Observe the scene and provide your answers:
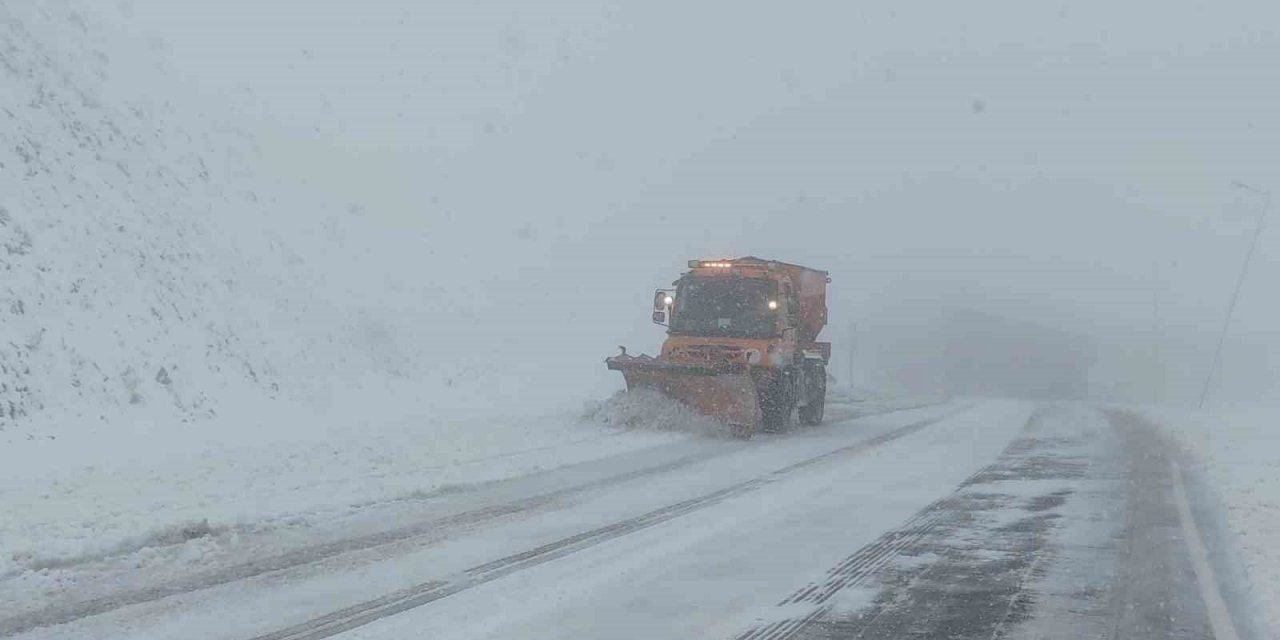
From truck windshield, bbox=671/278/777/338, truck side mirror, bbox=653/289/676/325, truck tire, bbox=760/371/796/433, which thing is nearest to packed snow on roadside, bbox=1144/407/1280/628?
truck tire, bbox=760/371/796/433

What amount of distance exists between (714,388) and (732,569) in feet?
35.9

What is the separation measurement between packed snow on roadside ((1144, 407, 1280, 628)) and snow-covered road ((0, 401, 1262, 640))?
0.94ft

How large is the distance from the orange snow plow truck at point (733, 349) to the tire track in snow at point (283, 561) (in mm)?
6303

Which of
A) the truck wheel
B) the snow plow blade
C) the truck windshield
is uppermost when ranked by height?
the truck windshield

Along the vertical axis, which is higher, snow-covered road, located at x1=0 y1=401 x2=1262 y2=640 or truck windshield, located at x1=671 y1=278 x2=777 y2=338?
truck windshield, located at x1=671 y1=278 x2=777 y2=338

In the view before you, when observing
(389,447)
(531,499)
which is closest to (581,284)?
(389,447)

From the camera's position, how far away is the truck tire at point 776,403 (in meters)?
19.4

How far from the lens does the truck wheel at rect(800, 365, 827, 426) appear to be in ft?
72.6

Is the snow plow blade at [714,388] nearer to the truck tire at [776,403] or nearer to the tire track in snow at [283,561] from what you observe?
the truck tire at [776,403]

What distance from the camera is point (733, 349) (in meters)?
19.1

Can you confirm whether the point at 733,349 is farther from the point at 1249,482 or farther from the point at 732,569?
the point at 732,569

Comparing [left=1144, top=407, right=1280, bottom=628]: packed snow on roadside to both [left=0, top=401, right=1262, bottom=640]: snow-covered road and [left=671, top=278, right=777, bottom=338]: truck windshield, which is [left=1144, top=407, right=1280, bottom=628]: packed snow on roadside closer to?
[left=0, top=401, right=1262, bottom=640]: snow-covered road

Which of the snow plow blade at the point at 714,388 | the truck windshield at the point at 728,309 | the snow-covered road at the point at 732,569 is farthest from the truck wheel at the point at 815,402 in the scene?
the snow-covered road at the point at 732,569

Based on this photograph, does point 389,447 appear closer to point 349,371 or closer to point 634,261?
point 349,371
